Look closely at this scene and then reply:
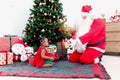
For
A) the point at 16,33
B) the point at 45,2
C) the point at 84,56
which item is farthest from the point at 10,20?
the point at 84,56

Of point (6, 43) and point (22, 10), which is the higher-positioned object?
point (22, 10)

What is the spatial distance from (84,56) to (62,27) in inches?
33.7

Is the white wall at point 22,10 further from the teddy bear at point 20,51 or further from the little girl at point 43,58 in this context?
the little girl at point 43,58

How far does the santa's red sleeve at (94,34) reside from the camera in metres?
3.86

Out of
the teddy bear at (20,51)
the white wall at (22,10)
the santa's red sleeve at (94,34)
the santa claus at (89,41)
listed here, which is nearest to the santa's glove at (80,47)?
the santa claus at (89,41)

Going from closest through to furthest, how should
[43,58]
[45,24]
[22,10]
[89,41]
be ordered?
[43,58], [89,41], [45,24], [22,10]

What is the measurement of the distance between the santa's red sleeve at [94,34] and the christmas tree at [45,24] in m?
0.68

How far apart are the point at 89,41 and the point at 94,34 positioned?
17 cm

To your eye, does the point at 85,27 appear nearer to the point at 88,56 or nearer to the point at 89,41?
the point at 89,41

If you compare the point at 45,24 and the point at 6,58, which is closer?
the point at 6,58

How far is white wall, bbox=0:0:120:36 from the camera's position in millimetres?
4883

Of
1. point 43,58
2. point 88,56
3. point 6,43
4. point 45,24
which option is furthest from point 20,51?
point 88,56

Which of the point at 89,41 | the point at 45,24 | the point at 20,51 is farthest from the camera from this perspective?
the point at 45,24

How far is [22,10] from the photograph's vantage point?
511cm
